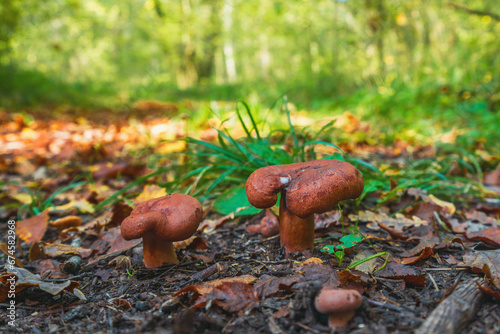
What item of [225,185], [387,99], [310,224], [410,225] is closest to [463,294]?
[310,224]

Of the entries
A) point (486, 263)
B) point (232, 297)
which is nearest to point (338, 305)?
point (232, 297)

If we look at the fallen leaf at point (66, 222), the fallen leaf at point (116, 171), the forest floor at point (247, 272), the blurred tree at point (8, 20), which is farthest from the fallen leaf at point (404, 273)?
the blurred tree at point (8, 20)

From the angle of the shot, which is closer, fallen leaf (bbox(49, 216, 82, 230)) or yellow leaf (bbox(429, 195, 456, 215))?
yellow leaf (bbox(429, 195, 456, 215))

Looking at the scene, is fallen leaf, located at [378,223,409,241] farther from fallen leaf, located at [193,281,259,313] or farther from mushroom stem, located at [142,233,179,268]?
mushroom stem, located at [142,233,179,268]

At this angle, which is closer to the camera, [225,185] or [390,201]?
[390,201]

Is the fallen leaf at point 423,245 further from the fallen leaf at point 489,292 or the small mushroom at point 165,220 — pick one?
the small mushroom at point 165,220

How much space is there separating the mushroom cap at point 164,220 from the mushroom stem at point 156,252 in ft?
0.45

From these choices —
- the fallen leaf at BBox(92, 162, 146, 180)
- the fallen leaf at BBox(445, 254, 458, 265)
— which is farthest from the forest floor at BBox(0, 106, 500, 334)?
the fallen leaf at BBox(92, 162, 146, 180)

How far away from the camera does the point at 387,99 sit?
20.5 feet

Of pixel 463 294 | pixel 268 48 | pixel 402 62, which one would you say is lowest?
pixel 463 294

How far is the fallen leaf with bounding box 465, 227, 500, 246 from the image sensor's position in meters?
1.76

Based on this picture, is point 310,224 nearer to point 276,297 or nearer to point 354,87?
point 276,297

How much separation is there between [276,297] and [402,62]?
24.1 ft

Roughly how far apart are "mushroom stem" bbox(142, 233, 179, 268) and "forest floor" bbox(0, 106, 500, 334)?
4cm
